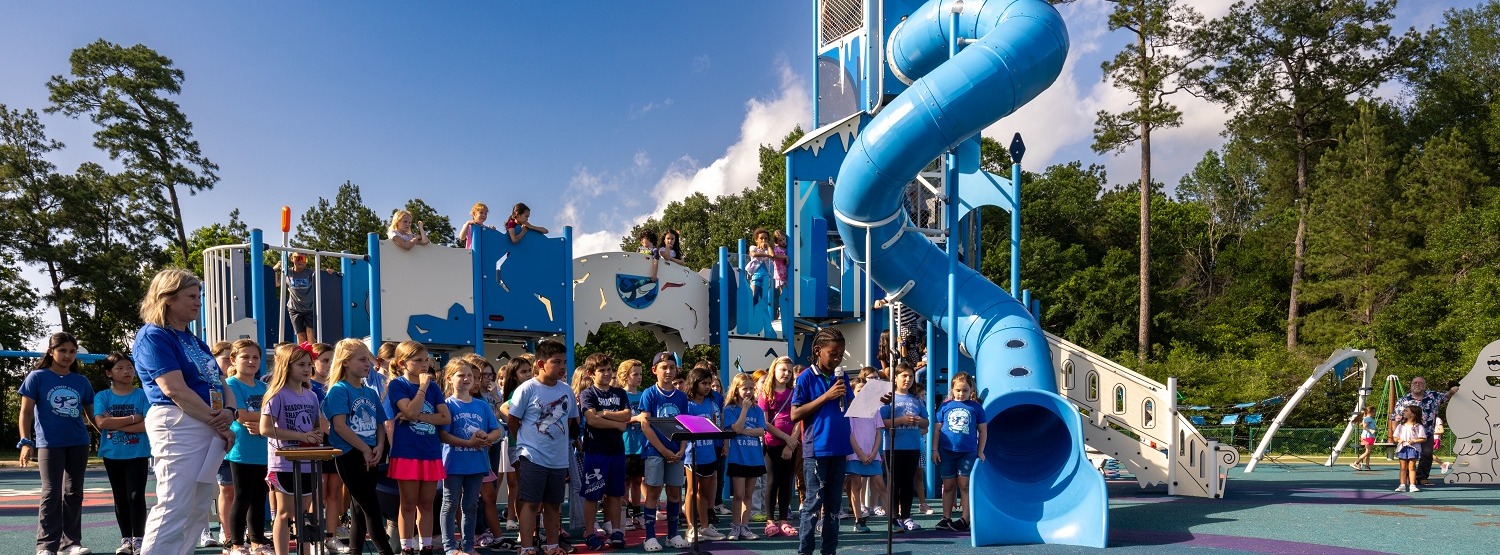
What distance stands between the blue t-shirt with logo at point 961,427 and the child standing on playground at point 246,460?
513 cm

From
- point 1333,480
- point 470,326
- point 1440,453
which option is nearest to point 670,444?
point 470,326

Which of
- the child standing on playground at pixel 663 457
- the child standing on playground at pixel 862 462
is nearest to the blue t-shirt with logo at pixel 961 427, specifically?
the child standing on playground at pixel 862 462

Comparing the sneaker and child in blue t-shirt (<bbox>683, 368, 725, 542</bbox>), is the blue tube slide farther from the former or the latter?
the sneaker

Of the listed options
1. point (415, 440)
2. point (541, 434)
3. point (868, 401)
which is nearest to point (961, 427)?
point (868, 401)

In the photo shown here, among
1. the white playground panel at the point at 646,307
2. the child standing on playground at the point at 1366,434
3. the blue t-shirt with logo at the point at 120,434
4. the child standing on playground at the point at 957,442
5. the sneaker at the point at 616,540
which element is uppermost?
the white playground panel at the point at 646,307

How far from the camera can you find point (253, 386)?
671cm

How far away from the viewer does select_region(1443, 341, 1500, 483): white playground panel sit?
1458 centimetres

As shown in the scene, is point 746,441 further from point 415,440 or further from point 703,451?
point 415,440

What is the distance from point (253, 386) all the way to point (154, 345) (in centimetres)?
214

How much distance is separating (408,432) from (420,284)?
5.02 m

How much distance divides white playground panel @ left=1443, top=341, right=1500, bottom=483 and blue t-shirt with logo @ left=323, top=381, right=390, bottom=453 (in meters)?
13.9

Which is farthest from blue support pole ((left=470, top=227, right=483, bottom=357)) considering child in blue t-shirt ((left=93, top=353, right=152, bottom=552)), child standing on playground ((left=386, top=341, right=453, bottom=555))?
child standing on playground ((left=386, top=341, right=453, bottom=555))

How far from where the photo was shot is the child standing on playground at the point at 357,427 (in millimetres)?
6160

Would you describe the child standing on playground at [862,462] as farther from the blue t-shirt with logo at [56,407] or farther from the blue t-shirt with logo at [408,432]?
the blue t-shirt with logo at [56,407]
